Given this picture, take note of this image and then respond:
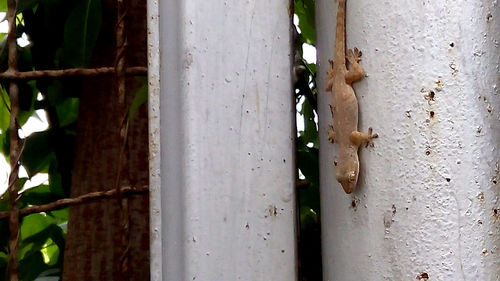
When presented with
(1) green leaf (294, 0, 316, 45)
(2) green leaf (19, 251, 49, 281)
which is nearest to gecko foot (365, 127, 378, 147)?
(1) green leaf (294, 0, 316, 45)

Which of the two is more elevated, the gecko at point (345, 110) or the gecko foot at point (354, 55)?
the gecko foot at point (354, 55)

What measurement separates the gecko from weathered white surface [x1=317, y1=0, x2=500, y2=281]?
0.04 ft

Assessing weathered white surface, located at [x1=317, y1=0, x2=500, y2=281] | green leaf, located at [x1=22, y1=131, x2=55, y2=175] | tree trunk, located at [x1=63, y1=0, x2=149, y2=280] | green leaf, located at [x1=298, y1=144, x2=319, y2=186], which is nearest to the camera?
weathered white surface, located at [x1=317, y1=0, x2=500, y2=281]

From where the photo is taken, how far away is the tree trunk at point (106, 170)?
52.6 inches

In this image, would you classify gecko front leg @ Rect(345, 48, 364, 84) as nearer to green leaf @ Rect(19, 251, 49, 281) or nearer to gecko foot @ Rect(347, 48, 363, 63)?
gecko foot @ Rect(347, 48, 363, 63)

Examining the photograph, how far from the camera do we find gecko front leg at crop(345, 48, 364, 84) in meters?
0.85

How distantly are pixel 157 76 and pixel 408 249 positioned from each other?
1.23 ft

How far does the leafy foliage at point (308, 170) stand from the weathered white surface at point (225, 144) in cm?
23

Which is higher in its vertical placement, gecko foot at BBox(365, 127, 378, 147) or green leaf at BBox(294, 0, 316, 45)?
green leaf at BBox(294, 0, 316, 45)

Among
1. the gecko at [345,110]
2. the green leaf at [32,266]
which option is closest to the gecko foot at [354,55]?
the gecko at [345,110]

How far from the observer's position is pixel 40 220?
1.53m

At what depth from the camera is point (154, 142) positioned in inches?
37.8

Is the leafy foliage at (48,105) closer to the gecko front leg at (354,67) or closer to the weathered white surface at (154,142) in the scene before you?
the weathered white surface at (154,142)

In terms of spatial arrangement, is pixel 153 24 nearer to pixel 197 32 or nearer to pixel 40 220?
pixel 197 32
